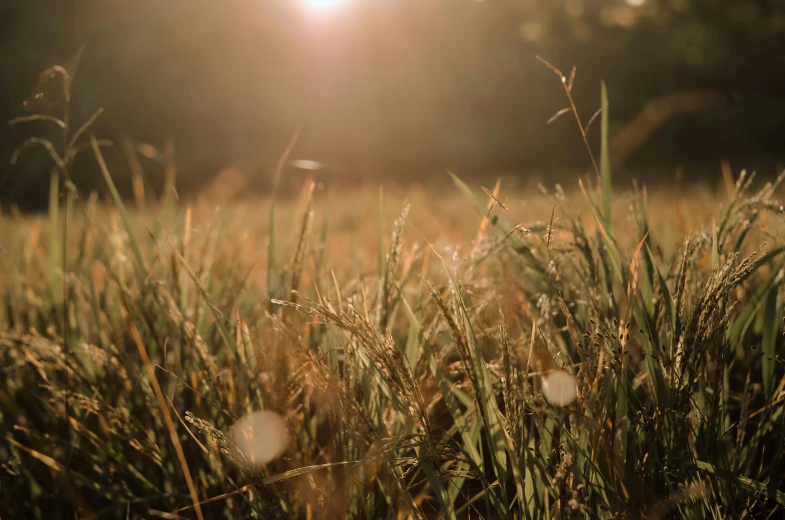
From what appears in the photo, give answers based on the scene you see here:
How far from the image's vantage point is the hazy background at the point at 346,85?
11.9m

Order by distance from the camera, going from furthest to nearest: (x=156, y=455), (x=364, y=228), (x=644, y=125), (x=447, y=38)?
1. (x=447, y=38)
2. (x=364, y=228)
3. (x=644, y=125)
4. (x=156, y=455)

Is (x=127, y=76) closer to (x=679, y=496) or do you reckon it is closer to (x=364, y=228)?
(x=364, y=228)

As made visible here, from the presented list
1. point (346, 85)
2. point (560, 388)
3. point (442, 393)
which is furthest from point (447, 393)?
point (346, 85)

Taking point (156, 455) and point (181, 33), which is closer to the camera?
point (156, 455)

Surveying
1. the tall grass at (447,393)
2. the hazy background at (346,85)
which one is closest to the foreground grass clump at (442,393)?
the tall grass at (447,393)

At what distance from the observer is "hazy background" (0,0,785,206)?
39.0ft

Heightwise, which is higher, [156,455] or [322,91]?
[322,91]

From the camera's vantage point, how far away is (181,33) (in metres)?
14.4

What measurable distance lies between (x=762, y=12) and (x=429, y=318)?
27.5 ft

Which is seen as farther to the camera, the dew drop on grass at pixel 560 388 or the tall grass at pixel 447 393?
the dew drop on grass at pixel 560 388

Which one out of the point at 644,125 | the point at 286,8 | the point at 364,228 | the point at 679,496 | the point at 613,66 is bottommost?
the point at 364,228

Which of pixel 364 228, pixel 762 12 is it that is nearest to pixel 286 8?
pixel 762 12

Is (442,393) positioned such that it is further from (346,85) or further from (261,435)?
(346,85)

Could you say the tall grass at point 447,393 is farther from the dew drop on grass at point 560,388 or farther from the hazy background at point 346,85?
the hazy background at point 346,85
